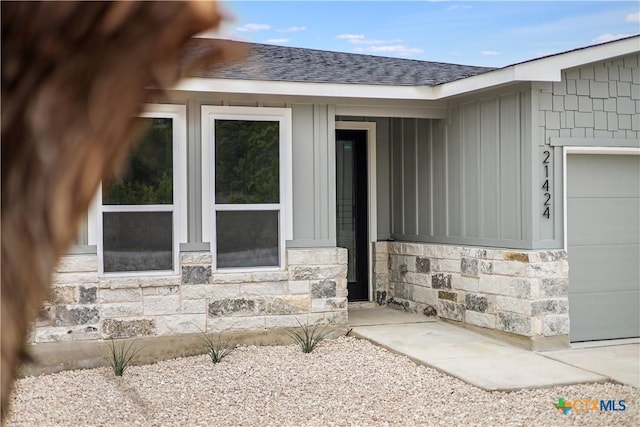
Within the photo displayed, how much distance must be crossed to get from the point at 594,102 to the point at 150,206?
4859mm

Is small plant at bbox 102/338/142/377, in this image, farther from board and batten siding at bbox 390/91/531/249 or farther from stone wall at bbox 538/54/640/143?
stone wall at bbox 538/54/640/143

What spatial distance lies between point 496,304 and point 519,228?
87 centimetres

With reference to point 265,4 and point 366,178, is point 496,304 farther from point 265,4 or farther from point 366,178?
point 265,4

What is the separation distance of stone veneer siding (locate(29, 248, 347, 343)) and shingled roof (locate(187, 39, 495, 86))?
1.97 metres

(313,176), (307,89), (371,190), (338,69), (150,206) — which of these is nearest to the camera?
(150,206)

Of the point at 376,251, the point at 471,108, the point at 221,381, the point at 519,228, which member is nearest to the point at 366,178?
the point at 376,251

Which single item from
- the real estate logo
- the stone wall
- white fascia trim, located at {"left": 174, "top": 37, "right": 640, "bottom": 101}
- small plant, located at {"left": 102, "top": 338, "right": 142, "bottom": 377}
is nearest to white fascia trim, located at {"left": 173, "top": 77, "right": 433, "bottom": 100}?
white fascia trim, located at {"left": 174, "top": 37, "right": 640, "bottom": 101}

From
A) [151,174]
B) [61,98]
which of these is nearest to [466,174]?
[151,174]

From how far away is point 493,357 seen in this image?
723 centimetres

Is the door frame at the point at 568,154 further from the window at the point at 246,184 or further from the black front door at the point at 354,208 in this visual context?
the black front door at the point at 354,208

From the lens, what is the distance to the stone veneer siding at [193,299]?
24.7ft

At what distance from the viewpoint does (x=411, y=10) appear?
2636 centimetres

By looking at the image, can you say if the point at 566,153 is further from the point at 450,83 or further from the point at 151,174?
the point at 151,174

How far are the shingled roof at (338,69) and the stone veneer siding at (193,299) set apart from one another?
1967mm
